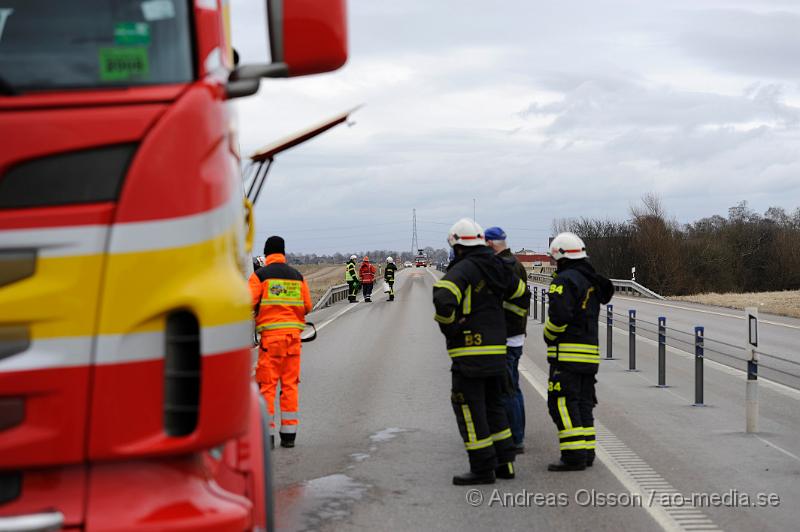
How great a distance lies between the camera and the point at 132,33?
3439 millimetres

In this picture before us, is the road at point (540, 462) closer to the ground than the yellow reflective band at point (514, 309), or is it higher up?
closer to the ground

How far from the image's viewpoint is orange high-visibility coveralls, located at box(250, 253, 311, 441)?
33.6ft

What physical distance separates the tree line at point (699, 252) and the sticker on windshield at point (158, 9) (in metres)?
67.7

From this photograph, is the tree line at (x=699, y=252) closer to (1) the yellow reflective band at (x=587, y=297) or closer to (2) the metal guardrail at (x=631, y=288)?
(2) the metal guardrail at (x=631, y=288)

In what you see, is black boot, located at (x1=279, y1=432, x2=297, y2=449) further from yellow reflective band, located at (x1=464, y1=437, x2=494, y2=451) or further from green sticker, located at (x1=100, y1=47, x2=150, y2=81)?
green sticker, located at (x1=100, y1=47, x2=150, y2=81)

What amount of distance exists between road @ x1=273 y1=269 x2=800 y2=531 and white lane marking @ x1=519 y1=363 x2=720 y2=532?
0.05 feet

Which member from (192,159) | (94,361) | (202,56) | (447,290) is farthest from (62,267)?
(447,290)

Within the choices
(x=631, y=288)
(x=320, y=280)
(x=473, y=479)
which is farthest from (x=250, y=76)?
(x=320, y=280)

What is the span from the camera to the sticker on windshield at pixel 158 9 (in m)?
3.47

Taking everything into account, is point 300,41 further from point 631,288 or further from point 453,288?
point 631,288

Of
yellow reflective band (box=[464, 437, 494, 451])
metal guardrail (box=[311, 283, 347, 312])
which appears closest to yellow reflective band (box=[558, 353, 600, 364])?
yellow reflective band (box=[464, 437, 494, 451])

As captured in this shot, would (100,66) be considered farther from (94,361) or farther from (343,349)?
(343,349)

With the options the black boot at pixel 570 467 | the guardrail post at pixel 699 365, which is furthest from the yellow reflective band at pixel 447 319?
the guardrail post at pixel 699 365

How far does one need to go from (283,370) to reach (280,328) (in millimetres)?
418
